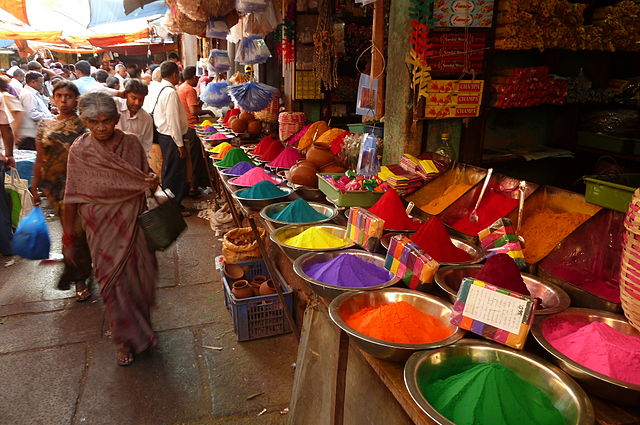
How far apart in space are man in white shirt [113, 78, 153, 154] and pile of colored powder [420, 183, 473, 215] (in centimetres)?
276

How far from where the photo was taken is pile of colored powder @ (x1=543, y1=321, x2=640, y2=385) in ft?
3.51

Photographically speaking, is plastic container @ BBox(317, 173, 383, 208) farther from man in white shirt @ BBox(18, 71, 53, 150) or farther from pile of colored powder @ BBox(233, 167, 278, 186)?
man in white shirt @ BBox(18, 71, 53, 150)

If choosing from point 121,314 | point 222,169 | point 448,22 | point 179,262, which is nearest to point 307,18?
point 222,169

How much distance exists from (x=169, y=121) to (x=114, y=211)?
2789 mm

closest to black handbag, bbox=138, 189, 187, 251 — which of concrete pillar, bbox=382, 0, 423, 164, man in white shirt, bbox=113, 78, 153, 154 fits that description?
concrete pillar, bbox=382, 0, 423, 164

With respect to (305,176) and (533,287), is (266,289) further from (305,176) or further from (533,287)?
(533,287)

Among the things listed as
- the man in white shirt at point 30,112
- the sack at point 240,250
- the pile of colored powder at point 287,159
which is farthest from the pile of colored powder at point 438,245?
the man in white shirt at point 30,112

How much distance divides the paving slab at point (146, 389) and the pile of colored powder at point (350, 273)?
1.13 m

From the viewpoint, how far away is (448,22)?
8.29 feet

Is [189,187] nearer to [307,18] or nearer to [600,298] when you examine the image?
[307,18]

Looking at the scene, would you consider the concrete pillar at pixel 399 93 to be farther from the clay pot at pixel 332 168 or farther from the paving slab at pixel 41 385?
the paving slab at pixel 41 385

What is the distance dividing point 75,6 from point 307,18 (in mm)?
9252

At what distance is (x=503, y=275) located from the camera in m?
1.35

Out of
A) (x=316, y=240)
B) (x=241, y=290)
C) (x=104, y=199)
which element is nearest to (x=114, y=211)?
(x=104, y=199)
